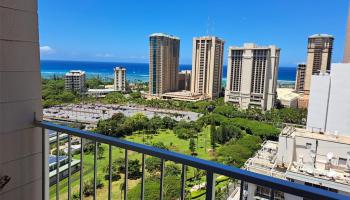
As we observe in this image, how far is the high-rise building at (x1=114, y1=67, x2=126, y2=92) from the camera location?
43031 millimetres

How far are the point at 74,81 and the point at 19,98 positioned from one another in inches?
1547

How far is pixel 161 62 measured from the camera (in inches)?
1373

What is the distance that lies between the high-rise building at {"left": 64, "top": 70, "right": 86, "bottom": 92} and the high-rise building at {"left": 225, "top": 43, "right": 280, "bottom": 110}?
21604mm

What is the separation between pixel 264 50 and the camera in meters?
30.4

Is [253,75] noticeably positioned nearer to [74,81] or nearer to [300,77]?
[300,77]

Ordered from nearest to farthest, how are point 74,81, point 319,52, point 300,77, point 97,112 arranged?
point 97,112 < point 319,52 < point 74,81 < point 300,77

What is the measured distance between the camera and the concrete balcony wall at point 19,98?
4.60 feet

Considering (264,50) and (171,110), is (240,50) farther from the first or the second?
(171,110)

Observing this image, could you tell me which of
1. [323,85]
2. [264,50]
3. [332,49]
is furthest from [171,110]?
[332,49]

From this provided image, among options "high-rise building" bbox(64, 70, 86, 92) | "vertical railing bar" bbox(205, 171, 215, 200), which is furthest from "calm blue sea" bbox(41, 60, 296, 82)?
"vertical railing bar" bbox(205, 171, 215, 200)

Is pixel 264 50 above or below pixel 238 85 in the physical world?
above

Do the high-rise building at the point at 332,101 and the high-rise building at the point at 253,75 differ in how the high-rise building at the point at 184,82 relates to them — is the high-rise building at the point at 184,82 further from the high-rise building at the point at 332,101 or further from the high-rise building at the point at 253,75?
the high-rise building at the point at 332,101

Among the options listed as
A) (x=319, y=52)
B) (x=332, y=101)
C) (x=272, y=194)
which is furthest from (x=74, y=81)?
(x=272, y=194)

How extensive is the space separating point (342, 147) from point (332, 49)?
26.4m
